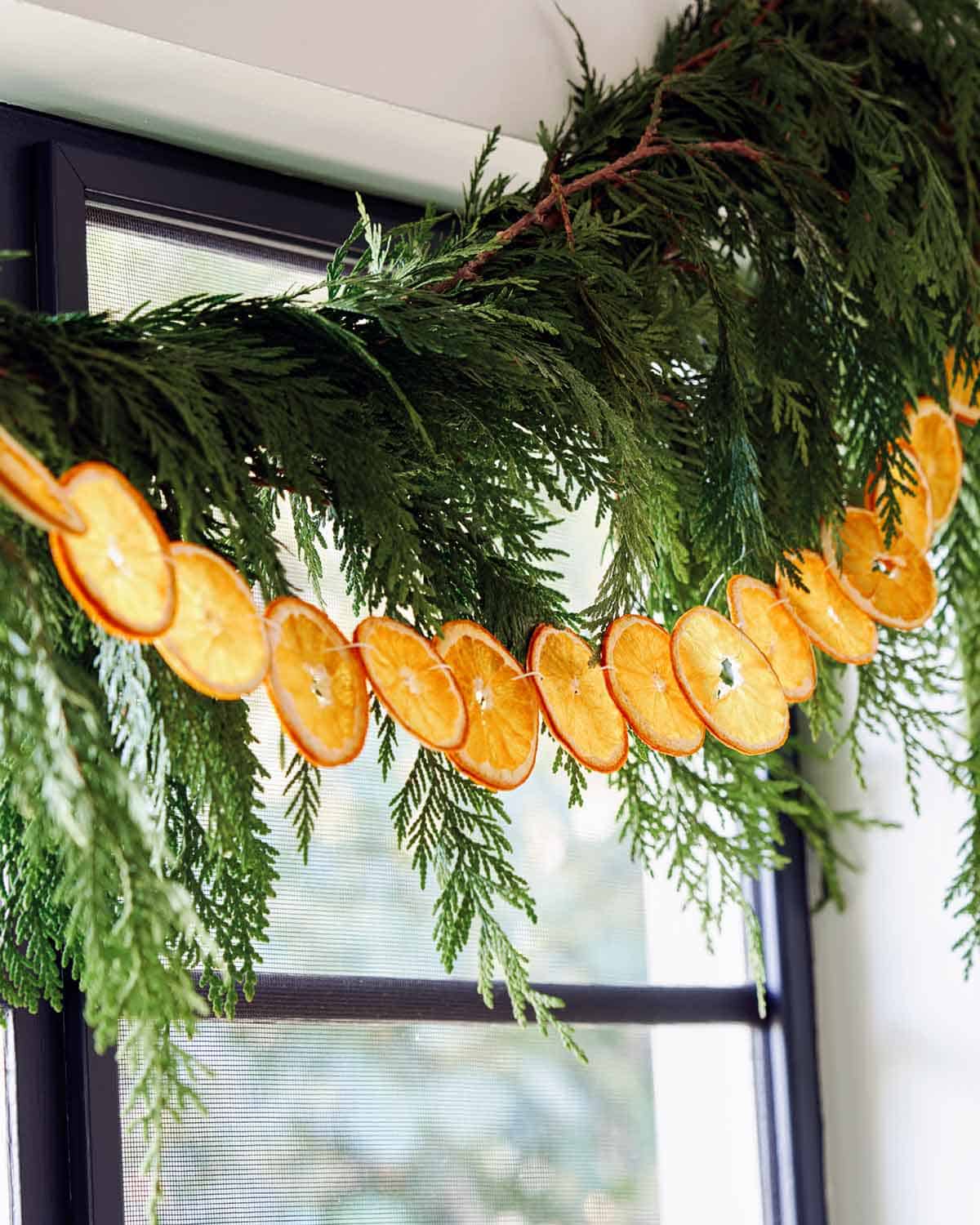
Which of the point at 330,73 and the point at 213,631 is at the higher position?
the point at 330,73

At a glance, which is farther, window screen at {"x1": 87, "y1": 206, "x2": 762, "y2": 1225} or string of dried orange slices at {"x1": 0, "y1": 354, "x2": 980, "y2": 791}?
window screen at {"x1": 87, "y1": 206, "x2": 762, "y2": 1225}

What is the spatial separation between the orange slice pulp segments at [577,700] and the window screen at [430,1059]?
0.84ft

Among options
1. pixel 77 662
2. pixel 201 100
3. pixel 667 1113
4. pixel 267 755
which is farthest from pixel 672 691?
pixel 667 1113

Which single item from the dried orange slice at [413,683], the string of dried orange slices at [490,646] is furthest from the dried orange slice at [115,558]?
the dried orange slice at [413,683]

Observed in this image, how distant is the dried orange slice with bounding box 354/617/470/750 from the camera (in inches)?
29.0

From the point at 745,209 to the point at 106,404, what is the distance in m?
0.54

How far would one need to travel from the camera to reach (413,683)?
75cm

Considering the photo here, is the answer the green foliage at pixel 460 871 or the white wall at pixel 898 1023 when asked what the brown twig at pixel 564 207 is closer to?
the green foliage at pixel 460 871

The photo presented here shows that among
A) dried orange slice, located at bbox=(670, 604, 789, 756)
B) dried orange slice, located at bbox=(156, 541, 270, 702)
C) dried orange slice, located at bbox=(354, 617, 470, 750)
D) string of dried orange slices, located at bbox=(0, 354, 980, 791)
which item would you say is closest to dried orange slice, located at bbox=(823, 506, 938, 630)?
string of dried orange slices, located at bbox=(0, 354, 980, 791)

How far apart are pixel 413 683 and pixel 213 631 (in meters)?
0.12

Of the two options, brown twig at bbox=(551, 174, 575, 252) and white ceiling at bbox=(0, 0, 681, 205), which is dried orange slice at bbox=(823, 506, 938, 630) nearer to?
brown twig at bbox=(551, 174, 575, 252)

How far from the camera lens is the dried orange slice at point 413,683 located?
737 mm

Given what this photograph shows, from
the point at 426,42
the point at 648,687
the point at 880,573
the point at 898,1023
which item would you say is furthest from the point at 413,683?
the point at 898,1023

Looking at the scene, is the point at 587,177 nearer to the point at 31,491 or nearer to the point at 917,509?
the point at 917,509
